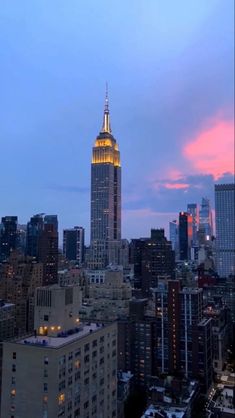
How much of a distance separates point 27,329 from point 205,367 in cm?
1012

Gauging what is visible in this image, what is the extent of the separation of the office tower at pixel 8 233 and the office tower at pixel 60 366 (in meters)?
31.4

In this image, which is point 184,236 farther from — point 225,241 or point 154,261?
point 154,261

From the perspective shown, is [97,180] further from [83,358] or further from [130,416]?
[83,358]

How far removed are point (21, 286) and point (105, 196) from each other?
98.5 feet


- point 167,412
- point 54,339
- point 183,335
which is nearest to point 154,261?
point 183,335

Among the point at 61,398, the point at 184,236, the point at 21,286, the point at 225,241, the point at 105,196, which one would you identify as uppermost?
the point at 105,196

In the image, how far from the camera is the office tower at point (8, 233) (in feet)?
129

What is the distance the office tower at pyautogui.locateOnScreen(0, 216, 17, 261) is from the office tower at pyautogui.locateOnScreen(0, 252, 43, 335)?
444 inches

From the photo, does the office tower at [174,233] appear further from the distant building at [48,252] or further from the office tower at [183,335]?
the office tower at [183,335]

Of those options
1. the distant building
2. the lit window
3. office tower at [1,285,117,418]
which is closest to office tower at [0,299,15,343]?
the distant building

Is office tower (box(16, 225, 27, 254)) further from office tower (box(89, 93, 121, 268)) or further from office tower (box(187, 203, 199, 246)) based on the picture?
office tower (box(187, 203, 199, 246))

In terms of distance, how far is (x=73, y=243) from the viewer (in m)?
52.8

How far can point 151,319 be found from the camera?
1947 centimetres

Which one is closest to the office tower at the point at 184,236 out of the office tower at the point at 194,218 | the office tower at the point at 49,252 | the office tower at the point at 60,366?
the office tower at the point at 194,218
